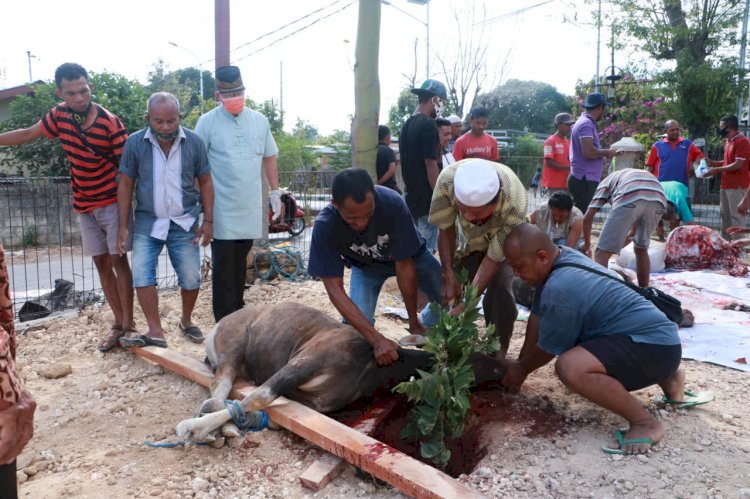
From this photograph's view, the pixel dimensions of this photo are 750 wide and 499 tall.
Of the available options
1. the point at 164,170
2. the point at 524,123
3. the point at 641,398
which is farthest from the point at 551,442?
the point at 524,123

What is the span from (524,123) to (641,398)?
109 feet

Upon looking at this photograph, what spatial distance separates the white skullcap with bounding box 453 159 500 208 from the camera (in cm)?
345

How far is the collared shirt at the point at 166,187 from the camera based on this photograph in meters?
4.60

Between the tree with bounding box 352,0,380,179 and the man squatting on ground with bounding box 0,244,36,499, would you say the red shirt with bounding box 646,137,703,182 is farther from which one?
the man squatting on ground with bounding box 0,244,36,499

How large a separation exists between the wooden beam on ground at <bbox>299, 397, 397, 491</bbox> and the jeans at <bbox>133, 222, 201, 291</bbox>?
2.06 metres

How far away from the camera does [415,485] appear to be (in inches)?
105

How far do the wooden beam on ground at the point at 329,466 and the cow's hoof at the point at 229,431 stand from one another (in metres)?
0.53

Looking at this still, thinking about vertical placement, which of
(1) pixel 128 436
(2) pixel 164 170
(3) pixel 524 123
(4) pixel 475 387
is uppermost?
(3) pixel 524 123

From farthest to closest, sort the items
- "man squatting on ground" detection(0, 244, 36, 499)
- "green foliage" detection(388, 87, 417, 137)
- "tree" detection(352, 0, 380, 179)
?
"green foliage" detection(388, 87, 417, 137) → "tree" detection(352, 0, 380, 179) → "man squatting on ground" detection(0, 244, 36, 499)

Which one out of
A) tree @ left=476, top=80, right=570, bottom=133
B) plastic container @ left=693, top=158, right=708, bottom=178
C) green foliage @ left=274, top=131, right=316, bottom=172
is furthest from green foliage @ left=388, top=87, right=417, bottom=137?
plastic container @ left=693, top=158, right=708, bottom=178

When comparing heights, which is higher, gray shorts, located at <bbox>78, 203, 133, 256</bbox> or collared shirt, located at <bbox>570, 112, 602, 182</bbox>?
collared shirt, located at <bbox>570, 112, 602, 182</bbox>

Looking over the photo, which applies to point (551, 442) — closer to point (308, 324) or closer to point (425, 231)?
point (308, 324)

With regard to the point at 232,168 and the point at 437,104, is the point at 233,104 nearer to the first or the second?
the point at 232,168

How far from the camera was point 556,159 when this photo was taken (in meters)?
8.34
